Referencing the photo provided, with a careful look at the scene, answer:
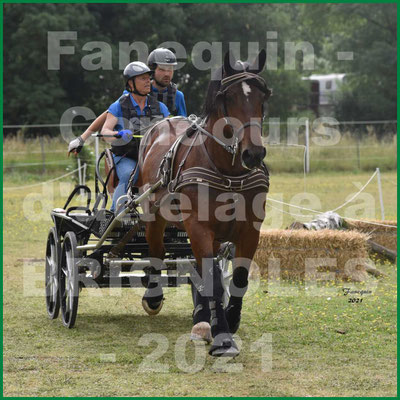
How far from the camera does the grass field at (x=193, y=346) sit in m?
4.64

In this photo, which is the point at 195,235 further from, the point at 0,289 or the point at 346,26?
the point at 346,26

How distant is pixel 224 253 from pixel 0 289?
10.2 feet

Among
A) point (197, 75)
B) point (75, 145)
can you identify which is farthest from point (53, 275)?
point (197, 75)

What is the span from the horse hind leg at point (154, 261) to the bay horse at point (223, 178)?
805 millimetres

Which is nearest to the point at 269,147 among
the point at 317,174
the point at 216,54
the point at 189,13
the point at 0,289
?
the point at 317,174

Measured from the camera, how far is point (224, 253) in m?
6.12

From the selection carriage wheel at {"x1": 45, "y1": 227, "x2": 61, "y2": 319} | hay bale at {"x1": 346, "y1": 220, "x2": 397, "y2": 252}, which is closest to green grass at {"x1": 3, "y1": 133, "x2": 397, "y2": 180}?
hay bale at {"x1": 346, "y1": 220, "x2": 397, "y2": 252}

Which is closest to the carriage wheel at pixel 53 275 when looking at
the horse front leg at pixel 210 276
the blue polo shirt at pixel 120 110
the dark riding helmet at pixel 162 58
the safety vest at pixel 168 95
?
the blue polo shirt at pixel 120 110

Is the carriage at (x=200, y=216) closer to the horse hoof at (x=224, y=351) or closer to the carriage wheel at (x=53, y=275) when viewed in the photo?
the horse hoof at (x=224, y=351)

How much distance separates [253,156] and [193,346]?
5.87 ft

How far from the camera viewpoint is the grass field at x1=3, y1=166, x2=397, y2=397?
4.64m

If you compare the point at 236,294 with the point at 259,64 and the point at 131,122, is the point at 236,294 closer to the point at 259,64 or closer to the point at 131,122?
Result: the point at 259,64

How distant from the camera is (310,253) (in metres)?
8.88

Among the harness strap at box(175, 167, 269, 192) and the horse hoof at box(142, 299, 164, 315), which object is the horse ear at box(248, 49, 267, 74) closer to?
the harness strap at box(175, 167, 269, 192)
